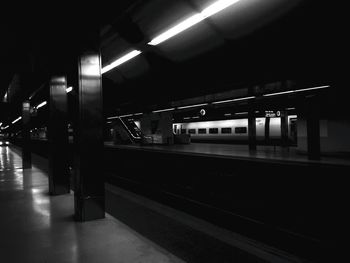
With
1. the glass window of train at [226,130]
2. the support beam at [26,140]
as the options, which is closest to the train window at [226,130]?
the glass window of train at [226,130]

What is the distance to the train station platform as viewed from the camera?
9.40 ft

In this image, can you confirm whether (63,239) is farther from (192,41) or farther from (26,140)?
(26,140)

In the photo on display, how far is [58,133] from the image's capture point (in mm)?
6145

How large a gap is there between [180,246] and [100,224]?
3.95ft

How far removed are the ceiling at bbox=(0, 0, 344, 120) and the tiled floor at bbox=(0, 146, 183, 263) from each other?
2503 millimetres

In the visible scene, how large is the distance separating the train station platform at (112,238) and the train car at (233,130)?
12.1 meters

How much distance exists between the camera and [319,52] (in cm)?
670

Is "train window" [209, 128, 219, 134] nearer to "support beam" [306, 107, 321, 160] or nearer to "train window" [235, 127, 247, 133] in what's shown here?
"train window" [235, 127, 247, 133]

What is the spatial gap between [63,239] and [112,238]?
23.5 inches

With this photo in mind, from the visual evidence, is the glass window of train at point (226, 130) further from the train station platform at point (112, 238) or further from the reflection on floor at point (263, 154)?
the train station platform at point (112, 238)

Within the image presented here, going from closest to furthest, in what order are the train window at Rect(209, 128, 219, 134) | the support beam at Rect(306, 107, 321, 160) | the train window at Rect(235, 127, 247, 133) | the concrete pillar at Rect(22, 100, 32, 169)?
the support beam at Rect(306, 107, 321, 160) → the concrete pillar at Rect(22, 100, 32, 169) → the train window at Rect(235, 127, 247, 133) → the train window at Rect(209, 128, 219, 134)

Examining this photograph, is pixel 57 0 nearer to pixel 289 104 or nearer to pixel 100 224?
pixel 100 224

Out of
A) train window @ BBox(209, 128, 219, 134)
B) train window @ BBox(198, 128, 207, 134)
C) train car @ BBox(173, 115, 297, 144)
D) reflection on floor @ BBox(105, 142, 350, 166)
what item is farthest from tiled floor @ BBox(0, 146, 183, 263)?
train window @ BBox(198, 128, 207, 134)

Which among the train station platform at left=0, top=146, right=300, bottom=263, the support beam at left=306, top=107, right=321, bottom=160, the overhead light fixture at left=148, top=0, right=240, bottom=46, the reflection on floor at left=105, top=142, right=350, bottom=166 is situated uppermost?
the overhead light fixture at left=148, top=0, right=240, bottom=46
